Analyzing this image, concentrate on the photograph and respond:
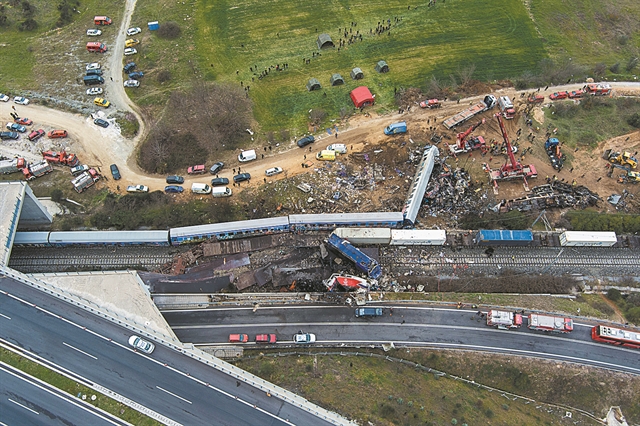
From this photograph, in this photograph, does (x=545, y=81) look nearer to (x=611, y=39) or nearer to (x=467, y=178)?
(x=611, y=39)

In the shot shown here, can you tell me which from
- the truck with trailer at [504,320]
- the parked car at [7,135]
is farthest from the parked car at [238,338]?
the parked car at [7,135]

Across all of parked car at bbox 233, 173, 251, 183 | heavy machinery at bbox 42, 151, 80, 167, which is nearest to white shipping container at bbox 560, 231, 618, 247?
parked car at bbox 233, 173, 251, 183

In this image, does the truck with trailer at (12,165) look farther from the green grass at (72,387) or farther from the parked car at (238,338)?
the parked car at (238,338)

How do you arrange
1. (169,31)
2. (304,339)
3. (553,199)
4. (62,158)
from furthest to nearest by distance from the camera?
(169,31) < (62,158) < (553,199) < (304,339)

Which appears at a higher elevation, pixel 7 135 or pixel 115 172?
pixel 7 135

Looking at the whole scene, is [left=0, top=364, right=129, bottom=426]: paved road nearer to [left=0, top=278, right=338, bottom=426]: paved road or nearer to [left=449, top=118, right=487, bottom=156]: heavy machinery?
[left=0, top=278, right=338, bottom=426]: paved road

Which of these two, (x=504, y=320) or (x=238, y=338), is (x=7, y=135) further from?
(x=504, y=320)

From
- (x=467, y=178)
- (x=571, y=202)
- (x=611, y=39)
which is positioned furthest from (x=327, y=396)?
(x=611, y=39)

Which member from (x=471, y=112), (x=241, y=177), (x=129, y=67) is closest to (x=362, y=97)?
(x=471, y=112)
